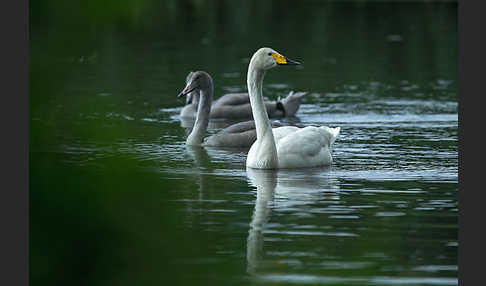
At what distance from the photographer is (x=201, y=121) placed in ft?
44.4

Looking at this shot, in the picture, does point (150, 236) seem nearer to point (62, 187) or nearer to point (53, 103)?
point (62, 187)

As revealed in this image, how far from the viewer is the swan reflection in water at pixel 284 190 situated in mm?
8094

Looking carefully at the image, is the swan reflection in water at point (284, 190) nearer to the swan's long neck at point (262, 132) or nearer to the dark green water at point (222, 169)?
the dark green water at point (222, 169)

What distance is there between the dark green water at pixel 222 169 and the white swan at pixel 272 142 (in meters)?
0.23

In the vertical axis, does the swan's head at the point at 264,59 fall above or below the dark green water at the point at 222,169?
above

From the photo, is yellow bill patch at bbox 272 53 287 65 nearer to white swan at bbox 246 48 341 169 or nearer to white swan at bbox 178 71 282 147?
white swan at bbox 246 48 341 169

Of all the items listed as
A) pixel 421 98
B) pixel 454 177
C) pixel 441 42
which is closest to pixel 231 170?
pixel 454 177

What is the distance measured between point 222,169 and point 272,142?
755 millimetres

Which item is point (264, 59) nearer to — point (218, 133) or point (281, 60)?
point (281, 60)

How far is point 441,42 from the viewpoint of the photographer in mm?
29438

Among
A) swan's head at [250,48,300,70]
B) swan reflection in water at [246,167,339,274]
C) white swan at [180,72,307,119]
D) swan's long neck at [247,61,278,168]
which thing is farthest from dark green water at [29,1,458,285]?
swan's head at [250,48,300,70]

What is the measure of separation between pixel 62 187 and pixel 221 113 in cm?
1464

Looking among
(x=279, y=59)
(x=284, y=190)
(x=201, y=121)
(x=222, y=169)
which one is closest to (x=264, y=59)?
(x=279, y=59)

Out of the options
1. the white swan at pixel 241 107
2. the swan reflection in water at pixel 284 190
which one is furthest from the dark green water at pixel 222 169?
the white swan at pixel 241 107
